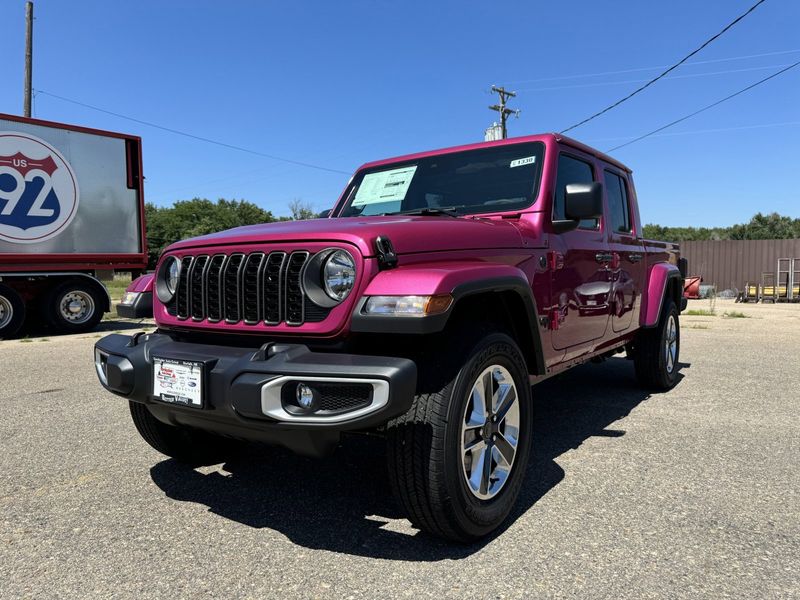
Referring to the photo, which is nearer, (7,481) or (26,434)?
(7,481)

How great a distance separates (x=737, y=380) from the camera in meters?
5.90

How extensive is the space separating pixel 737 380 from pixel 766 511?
355 centimetres

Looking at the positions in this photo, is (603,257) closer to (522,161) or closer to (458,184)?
(522,161)

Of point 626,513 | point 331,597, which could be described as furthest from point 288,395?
point 626,513

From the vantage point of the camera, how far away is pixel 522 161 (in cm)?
361

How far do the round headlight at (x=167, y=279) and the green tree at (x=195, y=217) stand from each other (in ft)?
232

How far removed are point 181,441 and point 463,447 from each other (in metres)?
1.77

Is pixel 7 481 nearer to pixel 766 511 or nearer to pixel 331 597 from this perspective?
pixel 331 597

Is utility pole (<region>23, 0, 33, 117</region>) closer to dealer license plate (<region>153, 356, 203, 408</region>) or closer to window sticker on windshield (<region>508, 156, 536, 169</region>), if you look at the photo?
window sticker on windshield (<region>508, 156, 536, 169</region>)

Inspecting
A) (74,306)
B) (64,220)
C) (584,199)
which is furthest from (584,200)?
(74,306)

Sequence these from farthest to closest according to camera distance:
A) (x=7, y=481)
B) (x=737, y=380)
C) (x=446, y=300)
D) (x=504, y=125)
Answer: (x=504, y=125) → (x=737, y=380) → (x=7, y=481) → (x=446, y=300)

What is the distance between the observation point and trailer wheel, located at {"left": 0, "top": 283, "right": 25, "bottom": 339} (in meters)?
9.97

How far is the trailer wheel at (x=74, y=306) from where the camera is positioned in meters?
10.6

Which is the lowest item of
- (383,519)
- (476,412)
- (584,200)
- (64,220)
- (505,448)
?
(383,519)
